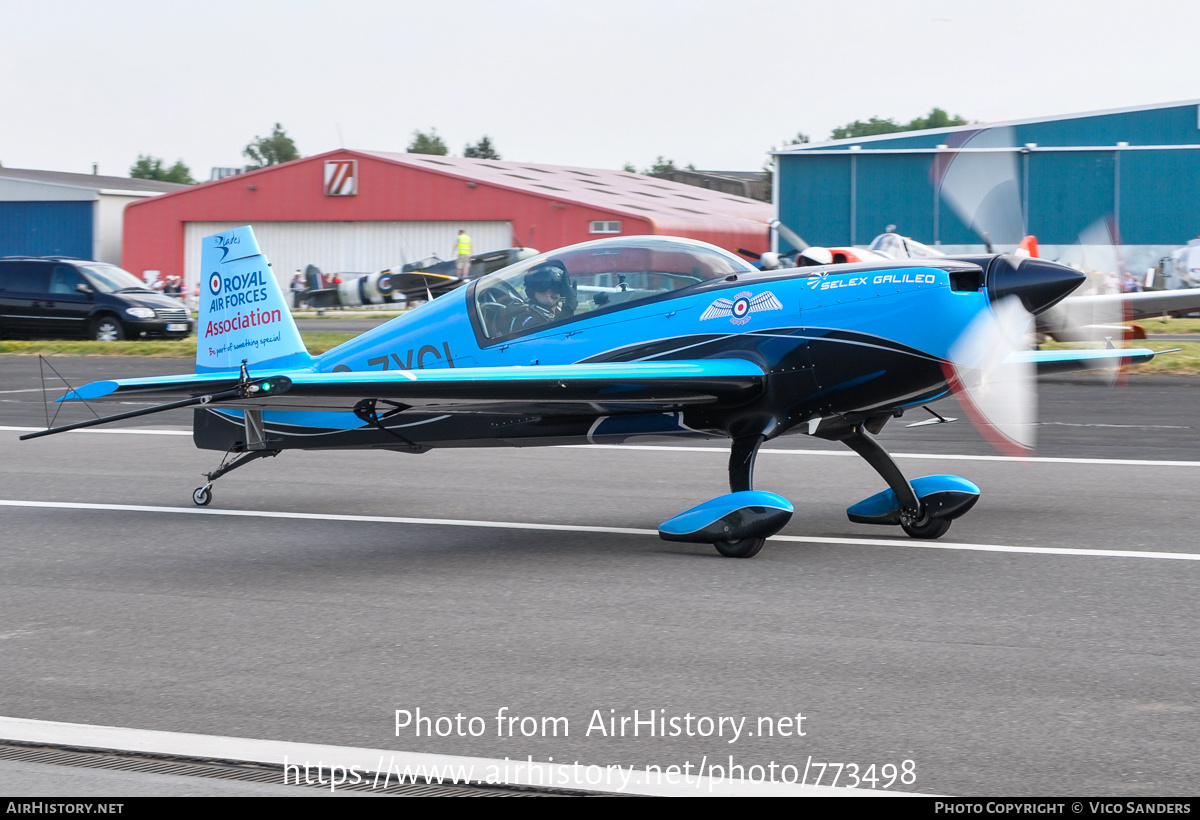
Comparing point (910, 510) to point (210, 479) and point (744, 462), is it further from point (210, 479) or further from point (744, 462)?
point (210, 479)

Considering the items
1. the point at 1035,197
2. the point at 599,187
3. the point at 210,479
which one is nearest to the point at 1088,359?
the point at 210,479

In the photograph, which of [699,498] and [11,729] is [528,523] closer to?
[699,498]

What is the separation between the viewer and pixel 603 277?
7.67 meters

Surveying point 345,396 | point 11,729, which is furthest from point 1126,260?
point 11,729

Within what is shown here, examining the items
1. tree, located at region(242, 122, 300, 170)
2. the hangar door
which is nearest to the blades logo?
the hangar door

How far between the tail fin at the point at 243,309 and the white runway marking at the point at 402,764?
4.77m

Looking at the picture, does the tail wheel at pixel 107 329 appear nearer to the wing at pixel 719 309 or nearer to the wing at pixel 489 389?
the wing at pixel 489 389

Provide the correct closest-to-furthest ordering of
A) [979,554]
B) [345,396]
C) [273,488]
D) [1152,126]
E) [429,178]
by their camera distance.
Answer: [345,396] → [979,554] → [273,488] → [1152,126] → [429,178]

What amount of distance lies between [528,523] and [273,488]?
2.74 metres

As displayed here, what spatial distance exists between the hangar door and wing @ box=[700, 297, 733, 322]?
34727mm

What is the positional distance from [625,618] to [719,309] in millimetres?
2360

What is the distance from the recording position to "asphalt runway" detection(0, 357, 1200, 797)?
4.08 meters

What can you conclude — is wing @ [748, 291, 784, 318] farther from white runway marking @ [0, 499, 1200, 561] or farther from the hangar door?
the hangar door

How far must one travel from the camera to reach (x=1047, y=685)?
4566 millimetres
